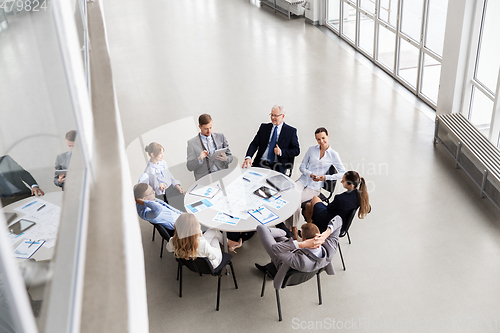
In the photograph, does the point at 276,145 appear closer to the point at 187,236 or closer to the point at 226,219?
the point at 226,219

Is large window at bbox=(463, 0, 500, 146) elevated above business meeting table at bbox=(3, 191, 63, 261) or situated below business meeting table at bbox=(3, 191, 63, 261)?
below

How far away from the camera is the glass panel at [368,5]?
10.5 meters

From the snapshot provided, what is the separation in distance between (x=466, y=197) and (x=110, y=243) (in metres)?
6.13

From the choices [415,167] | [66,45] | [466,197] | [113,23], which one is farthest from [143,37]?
[66,45]

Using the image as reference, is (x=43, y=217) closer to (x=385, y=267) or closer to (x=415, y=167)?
(x=385, y=267)

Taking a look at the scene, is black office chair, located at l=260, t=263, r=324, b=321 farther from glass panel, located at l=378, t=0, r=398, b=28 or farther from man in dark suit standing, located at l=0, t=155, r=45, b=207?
glass panel, located at l=378, t=0, r=398, b=28

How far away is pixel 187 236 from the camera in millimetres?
4145

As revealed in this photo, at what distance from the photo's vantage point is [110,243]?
1061mm

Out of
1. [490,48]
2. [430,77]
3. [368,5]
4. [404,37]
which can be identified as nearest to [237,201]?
[490,48]

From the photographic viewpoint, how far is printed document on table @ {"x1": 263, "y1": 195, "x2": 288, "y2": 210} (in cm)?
503

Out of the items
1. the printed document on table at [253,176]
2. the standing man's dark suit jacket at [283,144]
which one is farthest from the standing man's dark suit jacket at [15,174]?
the standing man's dark suit jacket at [283,144]

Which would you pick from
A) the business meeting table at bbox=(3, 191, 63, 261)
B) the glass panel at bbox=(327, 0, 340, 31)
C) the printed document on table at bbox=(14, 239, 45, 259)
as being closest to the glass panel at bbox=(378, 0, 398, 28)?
the glass panel at bbox=(327, 0, 340, 31)

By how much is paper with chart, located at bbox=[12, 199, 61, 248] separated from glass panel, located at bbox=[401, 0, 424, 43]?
29.6ft

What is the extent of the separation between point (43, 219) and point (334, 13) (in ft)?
44.4
